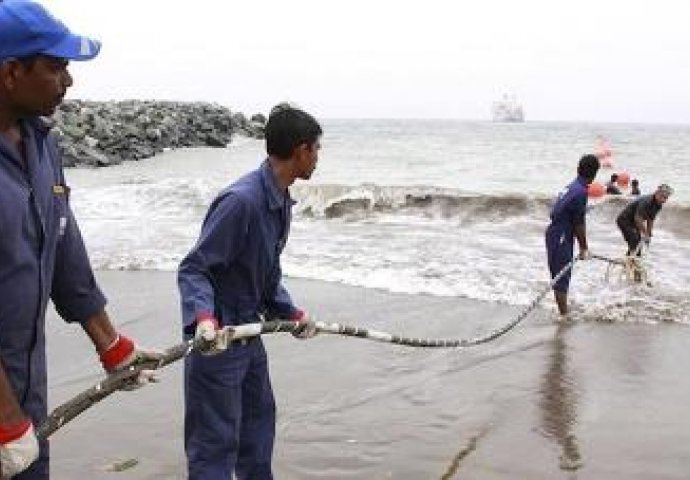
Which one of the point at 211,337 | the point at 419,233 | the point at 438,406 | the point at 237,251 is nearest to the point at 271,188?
the point at 237,251

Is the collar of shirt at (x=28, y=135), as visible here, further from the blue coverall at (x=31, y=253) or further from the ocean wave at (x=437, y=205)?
the ocean wave at (x=437, y=205)

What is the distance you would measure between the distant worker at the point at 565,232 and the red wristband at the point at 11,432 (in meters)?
6.84

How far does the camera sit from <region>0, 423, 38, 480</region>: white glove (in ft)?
6.41

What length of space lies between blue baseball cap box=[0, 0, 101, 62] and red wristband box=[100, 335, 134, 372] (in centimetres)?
91

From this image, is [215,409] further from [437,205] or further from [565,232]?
[437,205]

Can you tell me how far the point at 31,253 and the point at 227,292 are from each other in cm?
109

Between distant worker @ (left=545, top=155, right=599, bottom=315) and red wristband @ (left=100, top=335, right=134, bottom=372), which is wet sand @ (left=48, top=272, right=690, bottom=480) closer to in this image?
distant worker @ (left=545, top=155, right=599, bottom=315)

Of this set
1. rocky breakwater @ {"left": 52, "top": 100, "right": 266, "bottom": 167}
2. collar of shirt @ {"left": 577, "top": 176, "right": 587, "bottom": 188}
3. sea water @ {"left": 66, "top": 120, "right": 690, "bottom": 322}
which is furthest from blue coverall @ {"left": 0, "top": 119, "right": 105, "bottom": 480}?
rocky breakwater @ {"left": 52, "top": 100, "right": 266, "bottom": 167}

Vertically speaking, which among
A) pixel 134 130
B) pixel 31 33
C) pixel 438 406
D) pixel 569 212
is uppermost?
pixel 31 33

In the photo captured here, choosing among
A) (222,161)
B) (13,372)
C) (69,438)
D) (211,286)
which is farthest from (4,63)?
(222,161)

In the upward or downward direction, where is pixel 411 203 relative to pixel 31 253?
downward

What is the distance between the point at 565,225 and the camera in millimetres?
8305

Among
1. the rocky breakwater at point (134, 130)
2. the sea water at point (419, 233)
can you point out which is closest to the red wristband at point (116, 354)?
the sea water at point (419, 233)

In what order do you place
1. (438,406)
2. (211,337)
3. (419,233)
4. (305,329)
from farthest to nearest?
(419,233), (438,406), (305,329), (211,337)
